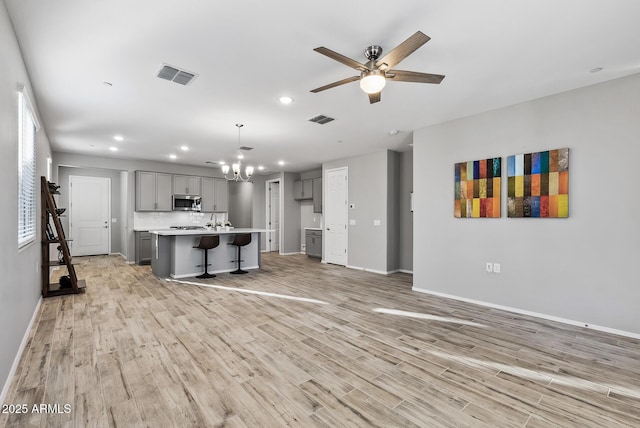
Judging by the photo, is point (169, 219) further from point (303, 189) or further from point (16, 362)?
point (16, 362)

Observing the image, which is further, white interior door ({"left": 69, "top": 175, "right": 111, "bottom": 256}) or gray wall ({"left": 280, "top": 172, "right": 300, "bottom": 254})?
gray wall ({"left": 280, "top": 172, "right": 300, "bottom": 254})

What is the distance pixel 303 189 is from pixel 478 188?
581cm

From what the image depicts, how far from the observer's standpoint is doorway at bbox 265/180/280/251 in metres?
10.3

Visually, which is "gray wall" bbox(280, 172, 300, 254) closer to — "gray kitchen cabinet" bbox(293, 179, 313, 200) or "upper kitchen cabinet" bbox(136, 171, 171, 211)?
"gray kitchen cabinet" bbox(293, 179, 313, 200)

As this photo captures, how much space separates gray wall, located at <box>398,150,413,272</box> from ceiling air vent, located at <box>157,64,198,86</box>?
4.81m

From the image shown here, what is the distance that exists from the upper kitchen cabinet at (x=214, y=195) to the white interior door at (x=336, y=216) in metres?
3.20

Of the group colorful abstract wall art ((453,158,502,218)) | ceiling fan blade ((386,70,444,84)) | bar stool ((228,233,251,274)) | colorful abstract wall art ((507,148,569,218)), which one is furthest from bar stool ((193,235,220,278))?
colorful abstract wall art ((507,148,569,218))

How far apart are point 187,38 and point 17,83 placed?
1.54 meters

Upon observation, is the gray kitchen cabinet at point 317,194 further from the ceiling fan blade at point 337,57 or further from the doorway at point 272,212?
the ceiling fan blade at point 337,57

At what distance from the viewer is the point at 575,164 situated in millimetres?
3494

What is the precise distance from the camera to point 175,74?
3.13 metres

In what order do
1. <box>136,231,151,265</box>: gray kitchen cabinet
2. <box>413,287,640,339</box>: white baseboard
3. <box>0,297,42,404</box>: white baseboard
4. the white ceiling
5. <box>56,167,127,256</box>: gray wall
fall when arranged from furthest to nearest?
<box>56,167,127,256</box>: gray wall < <box>136,231,151,265</box>: gray kitchen cabinet < <box>413,287,640,339</box>: white baseboard < the white ceiling < <box>0,297,42,404</box>: white baseboard

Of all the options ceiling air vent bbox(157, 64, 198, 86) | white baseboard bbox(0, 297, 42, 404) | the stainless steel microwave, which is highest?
ceiling air vent bbox(157, 64, 198, 86)

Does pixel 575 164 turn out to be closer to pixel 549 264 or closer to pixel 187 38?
pixel 549 264
